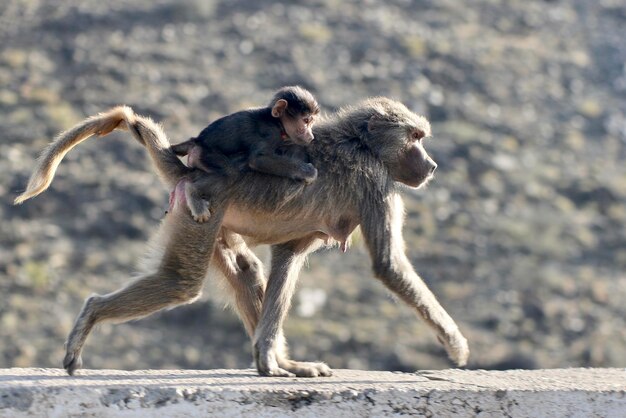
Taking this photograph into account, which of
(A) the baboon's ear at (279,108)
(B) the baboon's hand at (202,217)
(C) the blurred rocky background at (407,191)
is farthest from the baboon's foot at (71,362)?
(C) the blurred rocky background at (407,191)

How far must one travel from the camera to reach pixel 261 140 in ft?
17.2

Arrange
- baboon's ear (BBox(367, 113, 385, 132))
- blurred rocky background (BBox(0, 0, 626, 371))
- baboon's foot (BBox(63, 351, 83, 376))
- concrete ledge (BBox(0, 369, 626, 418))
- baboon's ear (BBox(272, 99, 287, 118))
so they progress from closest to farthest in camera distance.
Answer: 1. concrete ledge (BBox(0, 369, 626, 418))
2. baboon's foot (BBox(63, 351, 83, 376))
3. baboon's ear (BBox(272, 99, 287, 118))
4. baboon's ear (BBox(367, 113, 385, 132))
5. blurred rocky background (BBox(0, 0, 626, 371))

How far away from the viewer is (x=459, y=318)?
11836mm

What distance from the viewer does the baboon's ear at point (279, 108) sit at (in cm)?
528

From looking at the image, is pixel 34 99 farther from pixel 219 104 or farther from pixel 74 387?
pixel 74 387

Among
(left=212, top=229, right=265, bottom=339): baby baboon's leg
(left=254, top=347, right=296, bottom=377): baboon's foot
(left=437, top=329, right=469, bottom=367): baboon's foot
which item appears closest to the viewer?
(left=254, top=347, right=296, bottom=377): baboon's foot

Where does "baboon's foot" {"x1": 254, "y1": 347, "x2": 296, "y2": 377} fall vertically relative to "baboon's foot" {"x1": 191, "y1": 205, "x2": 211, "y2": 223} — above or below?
below

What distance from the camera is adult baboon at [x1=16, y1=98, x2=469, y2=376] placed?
5070 mm

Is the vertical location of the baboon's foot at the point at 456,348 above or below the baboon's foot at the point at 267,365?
above

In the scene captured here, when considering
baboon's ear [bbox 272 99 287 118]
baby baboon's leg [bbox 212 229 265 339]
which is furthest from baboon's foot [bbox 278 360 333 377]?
baboon's ear [bbox 272 99 287 118]

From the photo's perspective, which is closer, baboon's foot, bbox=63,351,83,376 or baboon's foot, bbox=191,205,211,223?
baboon's foot, bbox=63,351,83,376

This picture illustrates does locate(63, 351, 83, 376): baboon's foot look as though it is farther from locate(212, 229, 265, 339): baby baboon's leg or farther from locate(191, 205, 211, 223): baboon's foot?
locate(212, 229, 265, 339): baby baboon's leg

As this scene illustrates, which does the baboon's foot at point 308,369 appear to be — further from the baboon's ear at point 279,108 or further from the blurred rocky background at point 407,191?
the blurred rocky background at point 407,191

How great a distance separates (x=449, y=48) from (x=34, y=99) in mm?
5311
